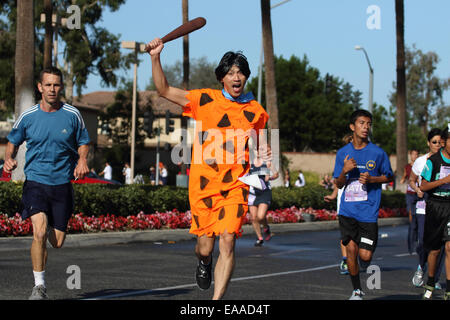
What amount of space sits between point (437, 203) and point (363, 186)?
95cm

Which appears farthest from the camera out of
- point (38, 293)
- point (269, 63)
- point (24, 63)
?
point (269, 63)

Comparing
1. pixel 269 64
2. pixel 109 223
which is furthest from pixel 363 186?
pixel 269 64

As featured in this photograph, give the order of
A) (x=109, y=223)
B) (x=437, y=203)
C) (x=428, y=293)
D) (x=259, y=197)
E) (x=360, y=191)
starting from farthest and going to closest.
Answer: (x=109, y=223) < (x=259, y=197) < (x=428, y=293) < (x=437, y=203) < (x=360, y=191)

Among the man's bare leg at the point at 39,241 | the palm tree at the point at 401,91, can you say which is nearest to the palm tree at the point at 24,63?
the man's bare leg at the point at 39,241

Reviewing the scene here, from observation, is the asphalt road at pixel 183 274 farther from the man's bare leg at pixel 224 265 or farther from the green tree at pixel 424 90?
the green tree at pixel 424 90

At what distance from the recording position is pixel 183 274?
10953mm

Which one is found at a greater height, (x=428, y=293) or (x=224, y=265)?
(x=224, y=265)

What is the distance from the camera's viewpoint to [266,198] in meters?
16.0

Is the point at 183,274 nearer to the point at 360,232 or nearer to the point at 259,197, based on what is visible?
the point at 360,232

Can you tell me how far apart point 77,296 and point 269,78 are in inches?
712

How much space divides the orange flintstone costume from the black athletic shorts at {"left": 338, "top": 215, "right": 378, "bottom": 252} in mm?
2382

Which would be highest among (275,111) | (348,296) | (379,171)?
(275,111)
